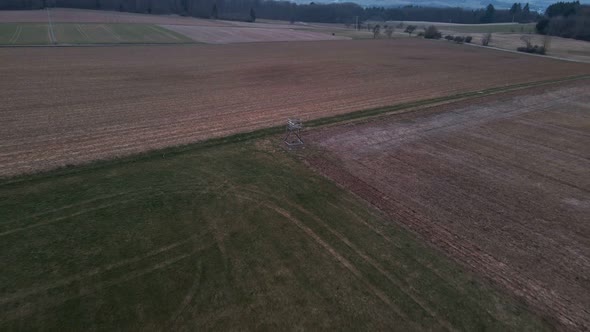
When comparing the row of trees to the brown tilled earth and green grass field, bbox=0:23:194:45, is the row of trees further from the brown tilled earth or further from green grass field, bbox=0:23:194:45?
green grass field, bbox=0:23:194:45

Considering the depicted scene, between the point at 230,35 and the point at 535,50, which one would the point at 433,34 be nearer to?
the point at 535,50

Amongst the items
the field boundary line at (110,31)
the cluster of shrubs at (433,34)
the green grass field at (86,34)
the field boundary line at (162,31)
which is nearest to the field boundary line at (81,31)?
the green grass field at (86,34)

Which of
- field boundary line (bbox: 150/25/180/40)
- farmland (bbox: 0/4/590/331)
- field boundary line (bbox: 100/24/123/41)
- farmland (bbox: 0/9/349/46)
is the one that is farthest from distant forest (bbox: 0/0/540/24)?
farmland (bbox: 0/4/590/331)

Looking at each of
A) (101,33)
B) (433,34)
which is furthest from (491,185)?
(433,34)

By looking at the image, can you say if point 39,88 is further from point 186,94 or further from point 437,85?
point 437,85

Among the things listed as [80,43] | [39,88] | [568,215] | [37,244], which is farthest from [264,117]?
[80,43]

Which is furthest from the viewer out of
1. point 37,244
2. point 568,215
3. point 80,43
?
point 80,43
